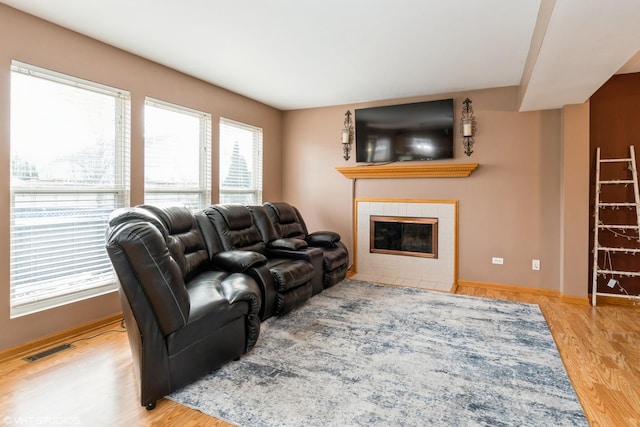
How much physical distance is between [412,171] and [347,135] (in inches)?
43.5

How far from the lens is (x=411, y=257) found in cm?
498

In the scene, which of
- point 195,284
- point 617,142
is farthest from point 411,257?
point 195,284

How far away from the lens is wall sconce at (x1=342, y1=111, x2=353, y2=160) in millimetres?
5227

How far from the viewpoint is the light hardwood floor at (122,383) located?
191 cm

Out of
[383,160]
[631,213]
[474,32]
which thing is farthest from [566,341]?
[383,160]

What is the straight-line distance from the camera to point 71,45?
2.98 metres

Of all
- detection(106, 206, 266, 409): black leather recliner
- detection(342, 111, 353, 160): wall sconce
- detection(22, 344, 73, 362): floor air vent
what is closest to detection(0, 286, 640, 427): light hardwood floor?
detection(22, 344, 73, 362): floor air vent

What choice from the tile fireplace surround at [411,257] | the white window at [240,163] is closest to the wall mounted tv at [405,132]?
the tile fireplace surround at [411,257]

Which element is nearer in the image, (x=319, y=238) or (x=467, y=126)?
(x=467, y=126)

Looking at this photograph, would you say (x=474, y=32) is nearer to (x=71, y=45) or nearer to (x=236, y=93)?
(x=236, y=93)

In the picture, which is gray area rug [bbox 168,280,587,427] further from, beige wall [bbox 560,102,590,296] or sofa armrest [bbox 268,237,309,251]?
beige wall [bbox 560,102,590,296]

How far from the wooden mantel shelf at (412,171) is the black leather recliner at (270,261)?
5.84 ft

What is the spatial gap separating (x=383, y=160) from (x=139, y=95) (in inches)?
123

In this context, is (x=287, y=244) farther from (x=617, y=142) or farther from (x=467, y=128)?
(x=617, y=142)
